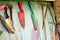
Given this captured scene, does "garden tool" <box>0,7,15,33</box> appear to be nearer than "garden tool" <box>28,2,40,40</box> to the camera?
Yes

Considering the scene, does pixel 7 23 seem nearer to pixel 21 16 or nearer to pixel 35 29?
pixel 21 16

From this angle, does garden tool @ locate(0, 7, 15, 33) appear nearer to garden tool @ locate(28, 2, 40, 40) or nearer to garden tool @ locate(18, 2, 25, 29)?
garden tool @ locate(18, 2, 25, 29)

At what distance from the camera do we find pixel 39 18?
75.5 inches

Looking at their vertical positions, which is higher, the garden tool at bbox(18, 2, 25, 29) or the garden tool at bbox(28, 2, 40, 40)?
the garden tool at bbox(18, 2, 25, 29)

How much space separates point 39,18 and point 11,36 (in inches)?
15.4

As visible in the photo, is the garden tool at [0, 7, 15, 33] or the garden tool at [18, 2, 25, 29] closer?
the garden tool at [0, 7, 15, 33]

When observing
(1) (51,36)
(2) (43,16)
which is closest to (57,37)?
(1) (51,36)

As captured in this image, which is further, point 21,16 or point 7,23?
point 21,16

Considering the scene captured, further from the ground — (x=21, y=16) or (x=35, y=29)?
(x=21, y=16)

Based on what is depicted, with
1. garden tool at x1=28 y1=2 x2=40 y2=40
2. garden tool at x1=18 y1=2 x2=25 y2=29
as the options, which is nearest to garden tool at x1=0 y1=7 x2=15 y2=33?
garden tool at x1=18 y1=2 x2=25 y2=29

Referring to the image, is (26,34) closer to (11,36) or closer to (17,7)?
(11,36)

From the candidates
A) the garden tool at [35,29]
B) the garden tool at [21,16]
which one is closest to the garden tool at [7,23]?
the garden tool at [21,16]

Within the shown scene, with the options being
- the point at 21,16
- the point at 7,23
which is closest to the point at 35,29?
the point at 21,16

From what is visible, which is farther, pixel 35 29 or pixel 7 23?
pixel 35 29
